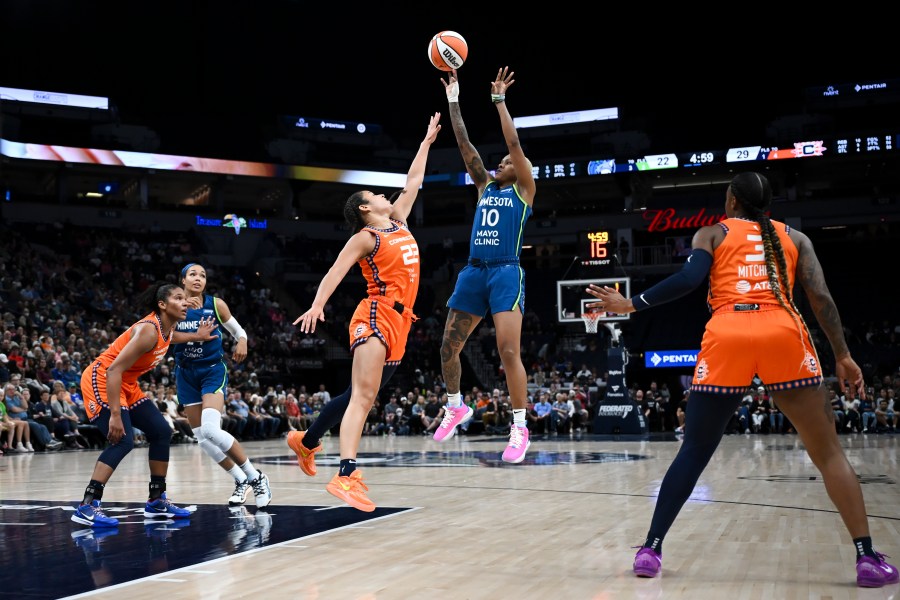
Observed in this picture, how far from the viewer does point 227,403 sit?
2058cm

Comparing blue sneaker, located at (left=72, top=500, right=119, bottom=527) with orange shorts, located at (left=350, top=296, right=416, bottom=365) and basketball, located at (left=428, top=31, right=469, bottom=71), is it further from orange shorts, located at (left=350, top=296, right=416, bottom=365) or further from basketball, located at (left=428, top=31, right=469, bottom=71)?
basketball, located at (left=428, top=31, right=469, bottom=71)

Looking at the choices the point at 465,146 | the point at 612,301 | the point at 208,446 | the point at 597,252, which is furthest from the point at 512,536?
the point at 597,252

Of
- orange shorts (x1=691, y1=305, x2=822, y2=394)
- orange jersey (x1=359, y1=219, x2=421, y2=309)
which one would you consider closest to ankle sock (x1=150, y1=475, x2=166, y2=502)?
orange jersey (x1=359, y1=219, x2=421, y2=309)

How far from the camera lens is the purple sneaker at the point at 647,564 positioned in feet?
13.6

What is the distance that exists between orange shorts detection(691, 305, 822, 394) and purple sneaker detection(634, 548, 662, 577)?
0.83 m

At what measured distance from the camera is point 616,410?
64.3ft

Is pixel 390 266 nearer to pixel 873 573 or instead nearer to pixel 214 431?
pixel 214 431

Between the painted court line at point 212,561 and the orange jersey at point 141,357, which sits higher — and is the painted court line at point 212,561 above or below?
below

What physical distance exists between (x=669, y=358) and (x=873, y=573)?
25.7 m

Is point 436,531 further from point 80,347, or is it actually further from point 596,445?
point 80,347

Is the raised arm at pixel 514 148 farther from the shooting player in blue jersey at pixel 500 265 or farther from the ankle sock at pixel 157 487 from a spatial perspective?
the ankle sock at pixel 157 487

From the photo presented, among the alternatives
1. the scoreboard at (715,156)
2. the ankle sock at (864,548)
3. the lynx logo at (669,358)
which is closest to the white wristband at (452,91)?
the ankle sock at (864,548)

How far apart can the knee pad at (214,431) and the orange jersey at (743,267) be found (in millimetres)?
4342

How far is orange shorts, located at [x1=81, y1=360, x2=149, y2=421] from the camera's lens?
6.50 meters
